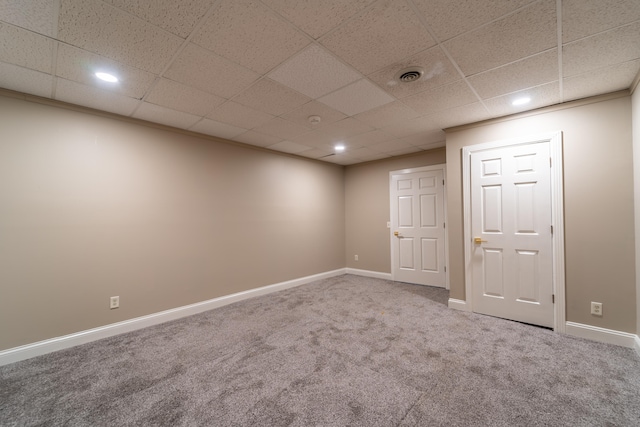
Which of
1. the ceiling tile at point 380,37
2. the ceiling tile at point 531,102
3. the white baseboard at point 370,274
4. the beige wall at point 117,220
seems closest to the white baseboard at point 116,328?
the beige wall at point 117,220

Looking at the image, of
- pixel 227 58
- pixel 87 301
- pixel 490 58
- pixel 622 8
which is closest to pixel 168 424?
pixel 87 301

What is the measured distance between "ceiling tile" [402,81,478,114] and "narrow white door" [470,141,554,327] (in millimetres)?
898

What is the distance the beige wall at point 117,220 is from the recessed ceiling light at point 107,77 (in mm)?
836

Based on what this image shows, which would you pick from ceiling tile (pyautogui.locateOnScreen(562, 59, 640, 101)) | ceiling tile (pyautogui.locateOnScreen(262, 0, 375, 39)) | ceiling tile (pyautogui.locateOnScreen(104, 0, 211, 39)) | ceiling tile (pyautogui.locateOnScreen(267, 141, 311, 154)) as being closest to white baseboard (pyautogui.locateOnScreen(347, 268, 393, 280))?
ceiling tile (pyautogui.locateOnScreen(267, 141, 311, 154))

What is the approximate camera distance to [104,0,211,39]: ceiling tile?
4.66ft

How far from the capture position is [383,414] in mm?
1607

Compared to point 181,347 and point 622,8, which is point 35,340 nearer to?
point 181,347

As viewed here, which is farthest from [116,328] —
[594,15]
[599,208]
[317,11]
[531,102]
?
[599,208]

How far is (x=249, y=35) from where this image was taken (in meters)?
1.67

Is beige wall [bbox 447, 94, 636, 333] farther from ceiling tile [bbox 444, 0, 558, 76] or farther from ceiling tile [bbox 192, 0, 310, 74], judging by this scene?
ceiling tile [bbox 192, 0, 310, 74]

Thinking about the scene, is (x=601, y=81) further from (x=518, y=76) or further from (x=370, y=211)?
(x=370, y=211)

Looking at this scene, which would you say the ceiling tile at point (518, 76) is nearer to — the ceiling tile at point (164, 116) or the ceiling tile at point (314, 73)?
the ceiling tile at point (314, 73)

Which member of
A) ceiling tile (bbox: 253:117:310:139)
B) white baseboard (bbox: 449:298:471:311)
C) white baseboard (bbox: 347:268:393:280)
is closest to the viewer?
ceiling tile (bbox: 253:117:310:139)

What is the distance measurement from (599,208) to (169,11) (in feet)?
13.1
